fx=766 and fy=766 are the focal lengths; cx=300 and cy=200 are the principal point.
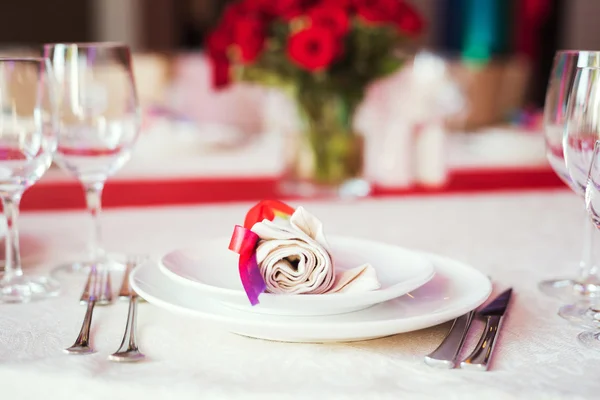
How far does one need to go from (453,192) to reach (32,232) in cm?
79

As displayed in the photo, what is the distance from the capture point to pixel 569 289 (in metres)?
0.82

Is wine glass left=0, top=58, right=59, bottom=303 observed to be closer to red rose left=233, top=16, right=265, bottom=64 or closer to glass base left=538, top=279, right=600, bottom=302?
glass base left=538, top=279, right=600, bottom=302

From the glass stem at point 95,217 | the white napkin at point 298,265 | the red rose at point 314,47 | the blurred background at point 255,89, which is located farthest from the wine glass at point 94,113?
the blurred background at point 255,89

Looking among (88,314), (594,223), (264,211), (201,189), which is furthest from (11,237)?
(201,189)

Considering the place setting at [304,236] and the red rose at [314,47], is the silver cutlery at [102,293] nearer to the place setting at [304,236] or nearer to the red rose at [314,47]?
the place setting at [304,236]

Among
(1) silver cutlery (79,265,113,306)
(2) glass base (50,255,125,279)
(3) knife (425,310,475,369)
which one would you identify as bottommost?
(2) glass base (50,255,125,279)

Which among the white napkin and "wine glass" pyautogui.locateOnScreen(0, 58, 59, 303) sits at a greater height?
"wine glass" pyautogui.locateOnScreen(0, 58, 59, 303)

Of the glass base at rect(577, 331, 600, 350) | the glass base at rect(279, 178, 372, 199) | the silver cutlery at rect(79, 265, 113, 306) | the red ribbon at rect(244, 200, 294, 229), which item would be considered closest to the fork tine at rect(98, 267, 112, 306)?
the silver cutlery at rect(79, 265, 113, 306)

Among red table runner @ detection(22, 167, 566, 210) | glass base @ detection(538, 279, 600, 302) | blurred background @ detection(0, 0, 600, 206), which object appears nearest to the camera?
glass base @ detection(538, 279, 600, 302)

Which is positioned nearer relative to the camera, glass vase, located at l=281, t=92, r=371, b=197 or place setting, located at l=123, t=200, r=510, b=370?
place setting, located at l=123, t=200, r=510, b=370

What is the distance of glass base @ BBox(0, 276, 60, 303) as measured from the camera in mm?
753

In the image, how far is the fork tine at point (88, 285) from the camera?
0.74 metres

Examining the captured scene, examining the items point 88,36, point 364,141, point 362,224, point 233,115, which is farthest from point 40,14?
point 362,224

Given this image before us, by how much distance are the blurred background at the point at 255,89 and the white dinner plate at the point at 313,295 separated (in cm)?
82
